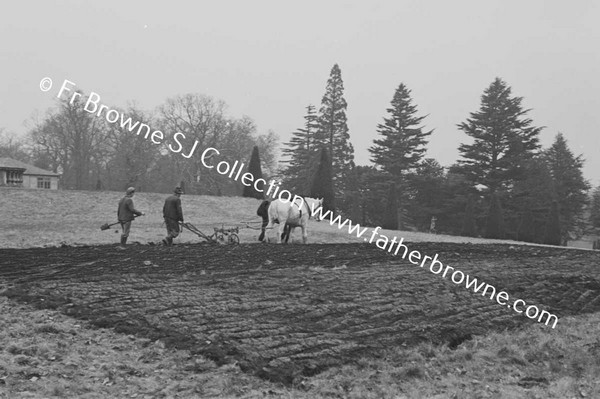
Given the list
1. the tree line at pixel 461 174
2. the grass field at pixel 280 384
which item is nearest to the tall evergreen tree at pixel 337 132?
the tree line at pixel 461 174

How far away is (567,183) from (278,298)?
50.2 metres

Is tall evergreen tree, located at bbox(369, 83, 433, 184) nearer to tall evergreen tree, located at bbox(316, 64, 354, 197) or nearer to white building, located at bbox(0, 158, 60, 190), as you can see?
tall evergreen tree, located at bbox(316, 64, 354, 197)

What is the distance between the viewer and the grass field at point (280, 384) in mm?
5215

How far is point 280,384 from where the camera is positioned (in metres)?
5.41

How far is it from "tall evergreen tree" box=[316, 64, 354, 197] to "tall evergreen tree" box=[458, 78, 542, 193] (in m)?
11.5

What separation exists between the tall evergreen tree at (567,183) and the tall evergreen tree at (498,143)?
6.97 metres

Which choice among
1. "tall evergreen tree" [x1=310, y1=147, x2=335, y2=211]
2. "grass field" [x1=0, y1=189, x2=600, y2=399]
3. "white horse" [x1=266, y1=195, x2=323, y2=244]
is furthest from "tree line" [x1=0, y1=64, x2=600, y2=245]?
"grass field" [x1=0, y1=189, x2=600, y2=399]

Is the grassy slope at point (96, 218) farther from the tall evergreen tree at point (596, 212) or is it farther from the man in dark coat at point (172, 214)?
the tall evergreen tree at point (596, 212)

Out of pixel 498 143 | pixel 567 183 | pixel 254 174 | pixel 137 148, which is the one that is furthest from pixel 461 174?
pixel 137 148

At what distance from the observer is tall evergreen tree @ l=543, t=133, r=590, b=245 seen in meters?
51.0

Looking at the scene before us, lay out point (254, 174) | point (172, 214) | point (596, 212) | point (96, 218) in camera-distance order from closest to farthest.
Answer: point (172, 214) → point (96, 218) → point (254, 174) → point (596, 212)

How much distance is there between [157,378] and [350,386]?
5.89ft

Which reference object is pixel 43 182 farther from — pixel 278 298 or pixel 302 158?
pixel 278 298

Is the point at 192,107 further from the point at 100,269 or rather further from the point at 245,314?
the point at 245,314
